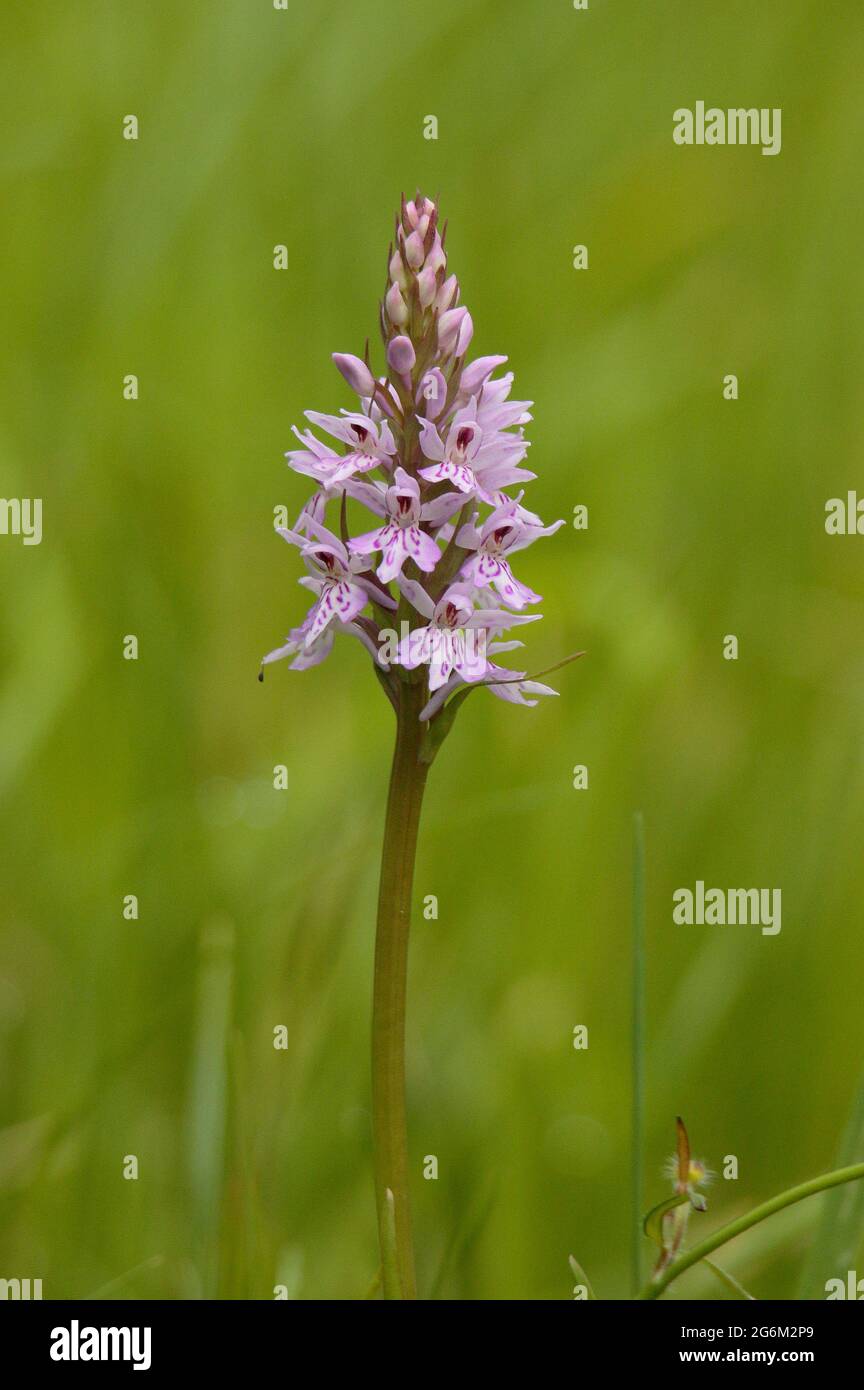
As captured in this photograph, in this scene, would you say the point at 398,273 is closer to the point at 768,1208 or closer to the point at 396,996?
the point at 396,996

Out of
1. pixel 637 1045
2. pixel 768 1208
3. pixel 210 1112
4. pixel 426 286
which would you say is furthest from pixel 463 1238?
pixel 426 286

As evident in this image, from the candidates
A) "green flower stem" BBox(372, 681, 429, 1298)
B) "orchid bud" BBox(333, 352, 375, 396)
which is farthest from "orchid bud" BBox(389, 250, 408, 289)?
"green flower stem" BBox(372, 681, 429, 1298)

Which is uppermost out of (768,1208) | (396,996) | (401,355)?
(401,355)

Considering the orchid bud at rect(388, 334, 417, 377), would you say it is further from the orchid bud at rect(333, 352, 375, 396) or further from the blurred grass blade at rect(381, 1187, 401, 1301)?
the blurred grass blade at rect(381, 1187, 401, 1301)

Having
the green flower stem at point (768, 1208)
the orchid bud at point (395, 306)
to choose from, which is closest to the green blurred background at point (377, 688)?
the green flower stem at point (768, 1208)

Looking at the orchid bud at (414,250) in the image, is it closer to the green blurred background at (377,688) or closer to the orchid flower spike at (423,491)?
the orchid flower spike at (423,491)

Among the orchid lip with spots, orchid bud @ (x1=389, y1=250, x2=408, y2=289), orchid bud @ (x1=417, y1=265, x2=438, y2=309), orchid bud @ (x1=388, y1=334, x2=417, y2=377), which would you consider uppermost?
orchid bud @ (x1=389, y1=250, x2=408, y2=289)

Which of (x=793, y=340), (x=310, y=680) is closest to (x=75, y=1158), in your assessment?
(x=310, y=680)

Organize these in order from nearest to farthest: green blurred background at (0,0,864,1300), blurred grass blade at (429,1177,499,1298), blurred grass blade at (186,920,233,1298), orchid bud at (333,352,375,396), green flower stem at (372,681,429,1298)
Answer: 1. green flower stem at (372,681,429,1298)
2. orchid bud at (333,352,375,396)
3. blurred grass blade at (429,1177,499,1298)
4. blurred grass blade at (186,920,233,1298)
5. green blurred background at (0,0,864,1300)
